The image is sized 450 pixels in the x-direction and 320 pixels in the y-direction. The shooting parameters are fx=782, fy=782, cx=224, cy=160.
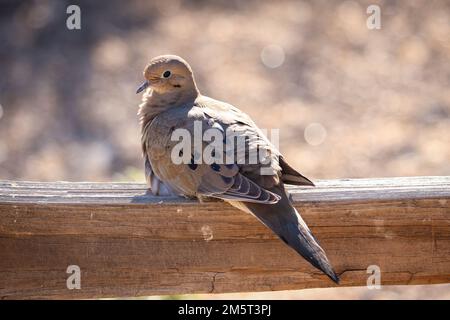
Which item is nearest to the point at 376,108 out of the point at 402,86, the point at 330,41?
the point at 402,86

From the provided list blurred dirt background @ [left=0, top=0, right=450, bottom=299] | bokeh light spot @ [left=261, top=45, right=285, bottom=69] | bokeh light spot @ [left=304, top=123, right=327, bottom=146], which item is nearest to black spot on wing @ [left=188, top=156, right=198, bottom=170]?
blurred dirt background @ [left=0, top=0, right=450, bottom=299]

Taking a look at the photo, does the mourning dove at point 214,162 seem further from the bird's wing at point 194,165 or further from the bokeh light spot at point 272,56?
the bokeh light spot at point 272,56

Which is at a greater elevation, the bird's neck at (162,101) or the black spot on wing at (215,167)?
the bird's neck at (162,101)

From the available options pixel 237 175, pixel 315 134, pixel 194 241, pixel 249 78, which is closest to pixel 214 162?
pixel 237 175

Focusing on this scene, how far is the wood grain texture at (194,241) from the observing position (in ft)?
8.48

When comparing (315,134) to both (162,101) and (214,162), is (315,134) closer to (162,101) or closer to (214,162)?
(162,101)

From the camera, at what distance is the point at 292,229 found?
2602mm

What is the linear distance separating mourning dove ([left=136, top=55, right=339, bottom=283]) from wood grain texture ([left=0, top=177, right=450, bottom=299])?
11 cm

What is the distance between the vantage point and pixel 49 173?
6.01 meters

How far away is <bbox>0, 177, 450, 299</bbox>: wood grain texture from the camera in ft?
8.48

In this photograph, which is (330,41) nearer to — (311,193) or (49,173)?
(49,173)

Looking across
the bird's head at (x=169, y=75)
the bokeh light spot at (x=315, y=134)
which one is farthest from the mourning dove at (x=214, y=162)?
the bokeh light spot at (x=315, y=134)

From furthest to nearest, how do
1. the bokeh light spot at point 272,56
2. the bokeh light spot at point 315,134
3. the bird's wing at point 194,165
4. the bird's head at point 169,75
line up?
the bokeh light spot at point 272,56 → the bokeh light spot at point 315,134 → the bird's head at point 169,75 → the bird's wing at point 194,165
